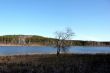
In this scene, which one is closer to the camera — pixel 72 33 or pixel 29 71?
pixel 29 71

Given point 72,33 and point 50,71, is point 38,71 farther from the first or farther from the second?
point 72,33

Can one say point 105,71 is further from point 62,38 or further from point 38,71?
point 62,38

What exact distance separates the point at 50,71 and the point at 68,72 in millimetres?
1486

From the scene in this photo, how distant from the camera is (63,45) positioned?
6188 cm

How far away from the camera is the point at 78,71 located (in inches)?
763

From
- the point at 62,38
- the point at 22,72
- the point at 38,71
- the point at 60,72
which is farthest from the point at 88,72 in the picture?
the point at 62,38

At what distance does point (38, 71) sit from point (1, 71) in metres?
2.92

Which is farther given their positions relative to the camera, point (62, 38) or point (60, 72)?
point (62, 38)

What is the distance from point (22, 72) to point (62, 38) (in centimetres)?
4205

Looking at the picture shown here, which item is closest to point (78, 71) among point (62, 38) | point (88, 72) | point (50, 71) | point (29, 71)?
point (88, 72)

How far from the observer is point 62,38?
198 feet

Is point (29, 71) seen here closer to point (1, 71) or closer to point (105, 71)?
point (1, 71)

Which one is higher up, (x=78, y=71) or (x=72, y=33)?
(x=72, y=33)

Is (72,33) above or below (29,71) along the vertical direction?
above
